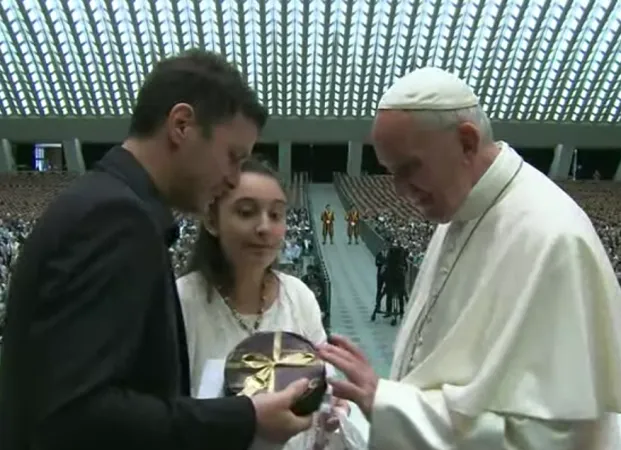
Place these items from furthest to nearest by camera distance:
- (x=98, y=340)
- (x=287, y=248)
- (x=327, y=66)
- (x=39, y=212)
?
(x=327, y=66), (x=39, y=212), (x=287, y=248), (x=98, y=340)

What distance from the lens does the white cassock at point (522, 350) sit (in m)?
2.08

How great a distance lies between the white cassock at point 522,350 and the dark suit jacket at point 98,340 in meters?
0.67

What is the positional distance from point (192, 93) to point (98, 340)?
0.48m

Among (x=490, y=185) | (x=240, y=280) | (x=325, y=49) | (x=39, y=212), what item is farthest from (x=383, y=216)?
(x=490, y=185)

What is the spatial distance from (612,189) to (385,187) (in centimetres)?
1176

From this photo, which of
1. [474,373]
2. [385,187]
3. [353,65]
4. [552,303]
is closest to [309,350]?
[474,373]

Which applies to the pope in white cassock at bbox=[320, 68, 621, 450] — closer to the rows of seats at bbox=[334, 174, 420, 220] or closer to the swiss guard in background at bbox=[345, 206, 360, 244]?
the swiss guard in background at bbox=[345, 206, 360, 244]

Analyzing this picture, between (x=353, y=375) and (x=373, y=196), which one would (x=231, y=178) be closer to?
(x=353, y=375)

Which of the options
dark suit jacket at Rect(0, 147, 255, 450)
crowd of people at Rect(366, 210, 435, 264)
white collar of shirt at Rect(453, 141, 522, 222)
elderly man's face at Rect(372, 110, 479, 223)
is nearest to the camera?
dark suit jacket at Rect(0, 147, 255, 450)

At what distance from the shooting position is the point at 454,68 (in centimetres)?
4434

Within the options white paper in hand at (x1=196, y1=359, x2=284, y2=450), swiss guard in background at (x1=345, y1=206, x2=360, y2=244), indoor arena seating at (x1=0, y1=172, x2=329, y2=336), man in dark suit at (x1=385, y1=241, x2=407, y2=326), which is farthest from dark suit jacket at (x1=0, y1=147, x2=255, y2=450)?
swiss guard in background at (x1=345, y1=206, x2=360, y2=244)

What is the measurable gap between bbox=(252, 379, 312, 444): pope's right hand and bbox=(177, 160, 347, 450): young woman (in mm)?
710

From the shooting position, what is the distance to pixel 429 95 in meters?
2.27

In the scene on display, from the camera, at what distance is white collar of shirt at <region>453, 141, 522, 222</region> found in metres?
2.32
